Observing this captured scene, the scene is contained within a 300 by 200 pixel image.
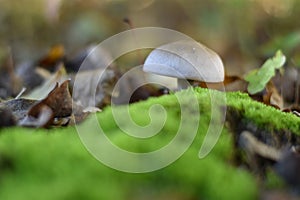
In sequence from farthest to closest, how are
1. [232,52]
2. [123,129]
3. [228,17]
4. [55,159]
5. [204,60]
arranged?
[228,17] → [232,52] → [204,60] → [123,129] → [55,159]

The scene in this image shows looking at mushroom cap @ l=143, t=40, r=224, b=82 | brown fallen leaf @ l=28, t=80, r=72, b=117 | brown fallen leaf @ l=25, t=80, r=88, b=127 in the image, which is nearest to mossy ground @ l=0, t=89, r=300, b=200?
brown fallen leaf @ l=25, t=80, r=88, b=127

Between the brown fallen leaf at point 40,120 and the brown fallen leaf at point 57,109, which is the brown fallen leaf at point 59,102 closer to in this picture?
the brown fallen leaf at point 57,109

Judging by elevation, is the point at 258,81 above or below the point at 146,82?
above

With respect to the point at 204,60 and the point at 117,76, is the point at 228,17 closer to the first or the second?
the point at 117,76

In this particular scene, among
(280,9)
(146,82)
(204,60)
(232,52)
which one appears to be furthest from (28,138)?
(280,9)

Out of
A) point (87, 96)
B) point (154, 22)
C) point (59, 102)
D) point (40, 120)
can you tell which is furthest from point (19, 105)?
point (154, 22)

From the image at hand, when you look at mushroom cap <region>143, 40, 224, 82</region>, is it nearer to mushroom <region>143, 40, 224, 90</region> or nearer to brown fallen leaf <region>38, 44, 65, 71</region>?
mushroom <region>143, 40, 224, 90</region>
